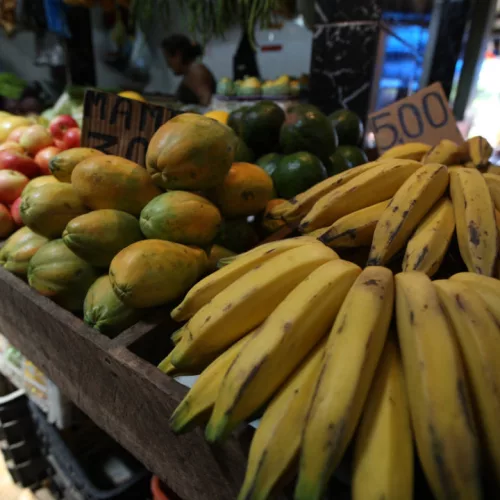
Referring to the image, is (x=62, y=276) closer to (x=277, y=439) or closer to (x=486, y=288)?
(x=277, y=439)

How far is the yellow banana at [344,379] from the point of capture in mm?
361

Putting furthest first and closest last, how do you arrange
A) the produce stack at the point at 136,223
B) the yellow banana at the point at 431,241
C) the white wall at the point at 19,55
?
the white wall at the point at 19,55 < the produce stack at the point at 136,223 < the yellow banana at the point at 431,241

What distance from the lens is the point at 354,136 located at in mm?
1379

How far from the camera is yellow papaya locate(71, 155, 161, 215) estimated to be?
767mm

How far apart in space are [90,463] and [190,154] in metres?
1.09

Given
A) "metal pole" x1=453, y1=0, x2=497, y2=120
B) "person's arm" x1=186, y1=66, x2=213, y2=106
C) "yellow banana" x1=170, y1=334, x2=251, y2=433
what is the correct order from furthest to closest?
"metal pole" x1=453, y1=0, x2=497, y2=120
"person's arm" x1=186, y1=66, x2=213, y2=106
"yellow banana" x1=170, y1=334, x2=251, y2=433

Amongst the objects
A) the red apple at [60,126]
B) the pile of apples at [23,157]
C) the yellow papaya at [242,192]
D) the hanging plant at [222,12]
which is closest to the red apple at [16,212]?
the pile of apples at [23,157]

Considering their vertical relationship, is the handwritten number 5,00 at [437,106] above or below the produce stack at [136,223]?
above

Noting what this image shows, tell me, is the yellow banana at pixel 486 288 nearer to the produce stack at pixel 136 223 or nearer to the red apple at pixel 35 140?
the produce stack at pixel 136 223

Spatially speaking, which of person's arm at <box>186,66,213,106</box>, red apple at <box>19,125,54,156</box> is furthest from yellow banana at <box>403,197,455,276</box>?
person's arm at <box>186,66,213,106</box>

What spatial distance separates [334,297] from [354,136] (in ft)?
3.42

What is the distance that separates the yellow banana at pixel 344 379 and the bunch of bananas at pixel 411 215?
143 mm

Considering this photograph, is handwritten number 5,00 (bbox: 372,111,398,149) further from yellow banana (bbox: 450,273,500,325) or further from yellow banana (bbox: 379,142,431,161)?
yellow banana (bbox: 450,273,500,325)

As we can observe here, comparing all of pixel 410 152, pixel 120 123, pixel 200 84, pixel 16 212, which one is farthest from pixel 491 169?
pixel 200 84
